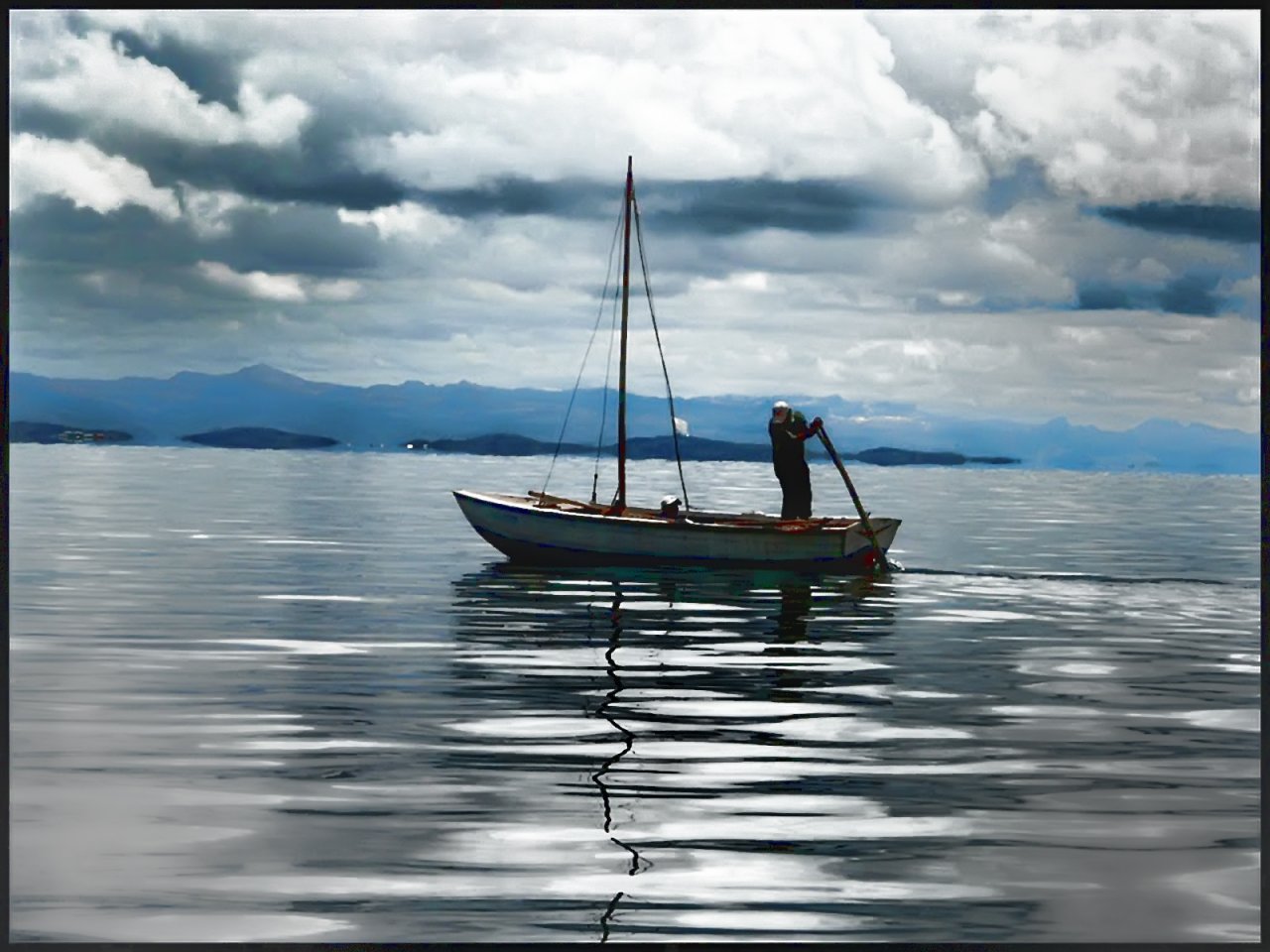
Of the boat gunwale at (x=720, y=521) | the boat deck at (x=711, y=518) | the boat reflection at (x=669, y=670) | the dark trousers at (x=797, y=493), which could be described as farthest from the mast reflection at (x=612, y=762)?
the dark trousers at (x=797, y=493)

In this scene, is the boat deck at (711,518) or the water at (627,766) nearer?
the water at (627,766)

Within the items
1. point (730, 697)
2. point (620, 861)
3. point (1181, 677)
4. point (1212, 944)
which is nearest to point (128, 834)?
point (620, 861)

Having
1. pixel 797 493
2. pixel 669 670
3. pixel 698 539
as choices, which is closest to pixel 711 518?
pixel 797 493

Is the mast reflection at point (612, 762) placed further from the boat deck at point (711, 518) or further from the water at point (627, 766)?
the boat deck at point (711, 518)

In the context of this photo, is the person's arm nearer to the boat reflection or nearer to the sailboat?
the sailboat

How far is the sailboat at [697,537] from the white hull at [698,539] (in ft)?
0.07

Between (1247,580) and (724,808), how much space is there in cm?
2892

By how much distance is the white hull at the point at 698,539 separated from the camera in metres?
33.9

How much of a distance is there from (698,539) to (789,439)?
2.97m

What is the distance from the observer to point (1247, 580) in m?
36.5

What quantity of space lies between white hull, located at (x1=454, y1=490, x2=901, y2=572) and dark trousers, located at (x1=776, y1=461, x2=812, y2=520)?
1.61ft

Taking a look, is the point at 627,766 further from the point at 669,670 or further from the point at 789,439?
the point at 789,439

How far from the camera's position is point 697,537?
111 feet

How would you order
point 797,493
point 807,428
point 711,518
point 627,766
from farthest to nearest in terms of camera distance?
point 711,518 → point 797,493 → point 807,428 → point 627,766
